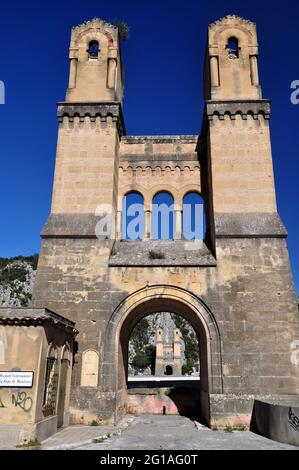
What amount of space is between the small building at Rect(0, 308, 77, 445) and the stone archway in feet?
7.72

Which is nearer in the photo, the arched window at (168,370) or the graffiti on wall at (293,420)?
the graffiti on wall at (293,420)

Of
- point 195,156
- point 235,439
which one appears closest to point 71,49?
point 195,156

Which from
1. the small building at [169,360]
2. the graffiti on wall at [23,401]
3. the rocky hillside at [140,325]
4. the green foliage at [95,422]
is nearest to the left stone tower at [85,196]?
the green foliage at [95,422]

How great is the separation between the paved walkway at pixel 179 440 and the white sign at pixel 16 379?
2.09 metres

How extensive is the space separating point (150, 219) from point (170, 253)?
6.88 feet

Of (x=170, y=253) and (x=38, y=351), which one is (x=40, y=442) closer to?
(x=38, y=351)

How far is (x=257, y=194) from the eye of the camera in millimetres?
15266

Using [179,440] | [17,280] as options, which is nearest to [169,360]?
[17,280]

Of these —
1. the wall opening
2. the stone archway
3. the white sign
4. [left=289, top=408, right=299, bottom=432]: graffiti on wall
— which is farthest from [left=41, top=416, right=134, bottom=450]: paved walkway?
[left=289, top=408, right=299, bottom=432]: graffiti on wall

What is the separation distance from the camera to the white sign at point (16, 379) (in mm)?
10016

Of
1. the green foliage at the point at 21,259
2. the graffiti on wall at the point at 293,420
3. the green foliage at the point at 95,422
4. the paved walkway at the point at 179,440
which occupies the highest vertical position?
the green foliage at the point at 21,259

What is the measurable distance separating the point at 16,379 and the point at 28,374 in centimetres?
33

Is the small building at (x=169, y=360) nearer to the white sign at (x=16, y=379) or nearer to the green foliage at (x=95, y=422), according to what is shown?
the green foliage at (x=95, y=422)

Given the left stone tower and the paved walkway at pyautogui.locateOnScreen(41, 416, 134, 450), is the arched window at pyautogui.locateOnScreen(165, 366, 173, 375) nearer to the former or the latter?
the paved walkway at pyautogui.locateOnScreen(41, 416, 134, 450)
